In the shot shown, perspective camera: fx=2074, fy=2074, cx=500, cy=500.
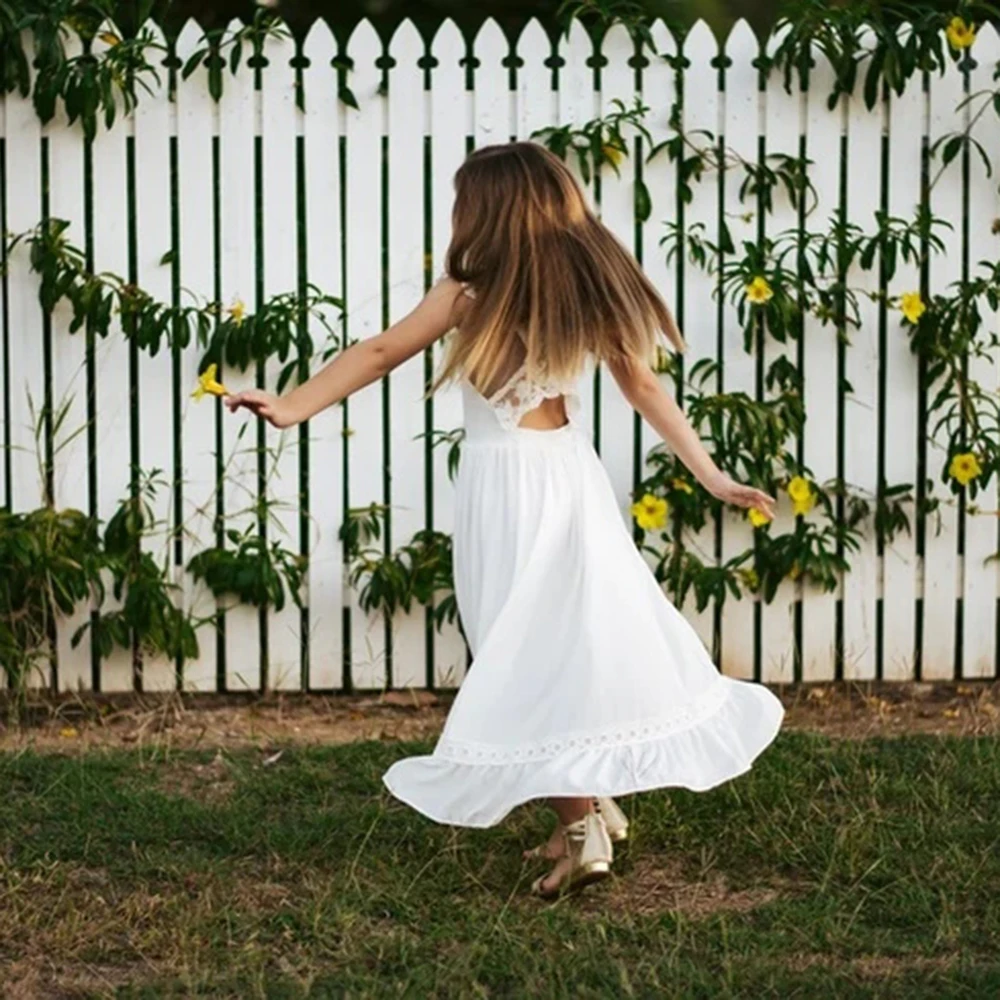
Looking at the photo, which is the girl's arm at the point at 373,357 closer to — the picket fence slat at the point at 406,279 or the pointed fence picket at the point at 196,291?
the picket fence slat at the point at 406,279

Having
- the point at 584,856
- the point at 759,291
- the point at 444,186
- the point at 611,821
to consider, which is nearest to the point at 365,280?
the point at 444,186

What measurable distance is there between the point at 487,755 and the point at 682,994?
809mm

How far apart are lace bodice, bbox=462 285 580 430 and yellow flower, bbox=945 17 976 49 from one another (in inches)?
86.5

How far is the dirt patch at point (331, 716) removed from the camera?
5.71 meters

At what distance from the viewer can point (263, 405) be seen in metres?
4.13

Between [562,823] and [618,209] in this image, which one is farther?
[618,209]

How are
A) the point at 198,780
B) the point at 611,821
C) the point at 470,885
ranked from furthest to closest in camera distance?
the point at 198,780 < the point at 611,821 < the point at 470,885

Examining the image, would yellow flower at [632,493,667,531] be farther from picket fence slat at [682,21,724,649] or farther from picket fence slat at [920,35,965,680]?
picket fence slat at [920,35,965,680]

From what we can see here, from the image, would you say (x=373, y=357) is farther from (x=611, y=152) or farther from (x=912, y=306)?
(x=912, y=306)

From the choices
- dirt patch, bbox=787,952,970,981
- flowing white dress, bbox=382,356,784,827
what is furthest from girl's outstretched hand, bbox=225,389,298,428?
dirt patch, bbox=787,952,970,981

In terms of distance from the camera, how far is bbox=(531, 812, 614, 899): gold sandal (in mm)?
4254

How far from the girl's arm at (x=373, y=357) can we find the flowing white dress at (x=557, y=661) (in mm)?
169

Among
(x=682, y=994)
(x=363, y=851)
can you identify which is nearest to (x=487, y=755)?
(x=363, y=851)

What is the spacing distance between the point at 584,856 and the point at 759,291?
2.19m
